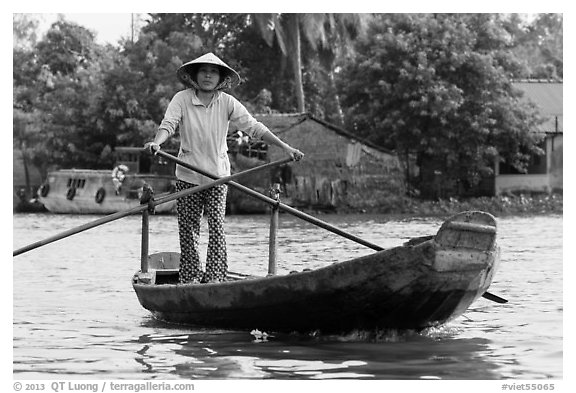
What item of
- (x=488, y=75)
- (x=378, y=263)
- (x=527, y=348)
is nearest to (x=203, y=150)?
(x=378, y=263)

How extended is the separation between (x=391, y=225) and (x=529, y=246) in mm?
4893

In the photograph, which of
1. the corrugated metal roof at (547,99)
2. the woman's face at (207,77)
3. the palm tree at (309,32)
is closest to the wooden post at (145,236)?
the woman's face at (207,77)

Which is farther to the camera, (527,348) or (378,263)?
(527,348)

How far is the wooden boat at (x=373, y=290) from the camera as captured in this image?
215 inches

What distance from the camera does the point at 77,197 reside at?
25422 millimetres

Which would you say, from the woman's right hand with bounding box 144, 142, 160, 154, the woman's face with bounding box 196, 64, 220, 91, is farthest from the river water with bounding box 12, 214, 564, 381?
the woman's face with bounding box 196, 64, 220, 91

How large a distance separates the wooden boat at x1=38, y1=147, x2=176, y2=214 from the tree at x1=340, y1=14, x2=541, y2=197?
4672 mm

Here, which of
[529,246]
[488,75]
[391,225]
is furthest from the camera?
[488,75]

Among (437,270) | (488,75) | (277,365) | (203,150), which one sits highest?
(488,75)

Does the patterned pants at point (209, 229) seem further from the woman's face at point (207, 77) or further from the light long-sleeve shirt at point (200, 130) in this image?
the woman's face at point (207, 77)

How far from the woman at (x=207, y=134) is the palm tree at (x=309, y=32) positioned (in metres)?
19.5

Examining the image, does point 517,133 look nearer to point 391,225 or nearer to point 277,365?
point 391,225

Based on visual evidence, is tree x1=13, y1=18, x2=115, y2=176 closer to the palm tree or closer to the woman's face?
the palm tree
